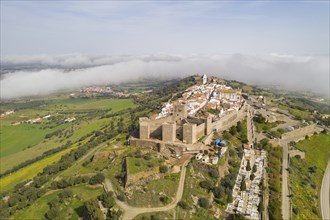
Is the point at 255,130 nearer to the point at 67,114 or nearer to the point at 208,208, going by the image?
the point at 208,208

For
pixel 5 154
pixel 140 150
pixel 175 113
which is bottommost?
pixel 5 154

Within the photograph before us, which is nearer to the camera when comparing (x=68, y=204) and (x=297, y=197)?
(x=68, y=204)

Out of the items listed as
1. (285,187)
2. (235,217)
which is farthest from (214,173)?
(285,187)

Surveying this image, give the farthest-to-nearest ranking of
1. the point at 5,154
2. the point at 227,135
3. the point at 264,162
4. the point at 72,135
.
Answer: the point at 72,135 < the point at 5,154 < the point at 227,135 < the point at 264,162

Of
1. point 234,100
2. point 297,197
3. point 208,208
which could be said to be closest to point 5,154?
point 234,100

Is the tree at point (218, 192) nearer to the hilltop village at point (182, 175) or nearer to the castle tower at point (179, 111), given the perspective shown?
the hilltop village at point (182, 175)

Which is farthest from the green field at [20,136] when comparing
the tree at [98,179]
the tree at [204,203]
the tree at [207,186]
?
the tree at [204,203]

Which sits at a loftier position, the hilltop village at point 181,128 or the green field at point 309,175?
the hilltop village at point 181,128

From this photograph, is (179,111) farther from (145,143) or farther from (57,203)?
(57,203)
